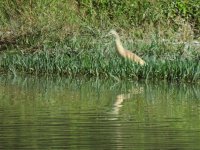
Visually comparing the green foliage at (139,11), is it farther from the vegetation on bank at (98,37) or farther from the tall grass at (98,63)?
the tall grass at (98,63)

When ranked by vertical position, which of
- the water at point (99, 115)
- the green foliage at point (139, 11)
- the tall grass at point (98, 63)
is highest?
the green foliage at point (139, 11)

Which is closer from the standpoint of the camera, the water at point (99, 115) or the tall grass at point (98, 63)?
the water at point (99, 115)

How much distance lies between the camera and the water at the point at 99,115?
10711mm

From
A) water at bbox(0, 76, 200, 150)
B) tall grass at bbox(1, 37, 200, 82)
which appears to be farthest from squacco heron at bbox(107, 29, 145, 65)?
water at bbox(0, 76, 200, 150)

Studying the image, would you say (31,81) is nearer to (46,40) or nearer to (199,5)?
(46,40)

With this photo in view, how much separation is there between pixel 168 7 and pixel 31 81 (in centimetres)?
833

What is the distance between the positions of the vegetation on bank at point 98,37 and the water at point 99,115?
0.68 meters

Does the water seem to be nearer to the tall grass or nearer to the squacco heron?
the tall grass

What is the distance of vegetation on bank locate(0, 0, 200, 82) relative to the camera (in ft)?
64.8

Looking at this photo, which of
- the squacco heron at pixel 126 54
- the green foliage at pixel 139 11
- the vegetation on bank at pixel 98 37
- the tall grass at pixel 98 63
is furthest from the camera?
the green foliage at pixel 139 11

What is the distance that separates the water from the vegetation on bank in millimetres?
679

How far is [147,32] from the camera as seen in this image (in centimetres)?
2436

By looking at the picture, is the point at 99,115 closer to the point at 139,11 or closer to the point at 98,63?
the point at 98,63

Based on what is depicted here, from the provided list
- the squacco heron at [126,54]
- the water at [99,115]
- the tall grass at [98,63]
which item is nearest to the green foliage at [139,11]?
the tall grass at [98,63]
